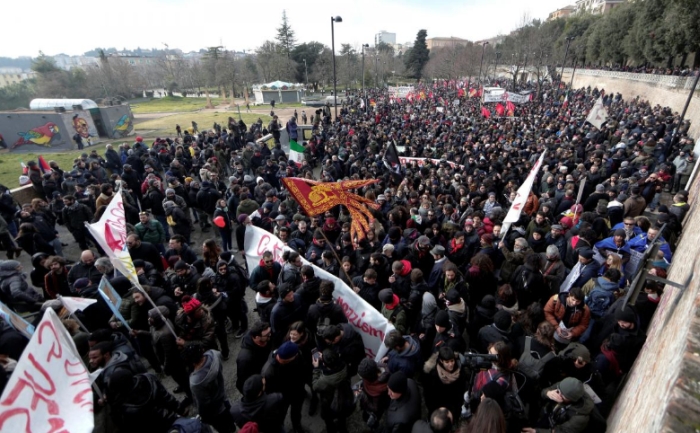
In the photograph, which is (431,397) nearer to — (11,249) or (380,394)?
(380,394)

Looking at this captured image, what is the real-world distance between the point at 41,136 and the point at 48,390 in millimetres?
30022

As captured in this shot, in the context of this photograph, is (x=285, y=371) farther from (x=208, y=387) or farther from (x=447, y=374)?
(x=447, y=374)

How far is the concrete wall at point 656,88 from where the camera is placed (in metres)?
20.8

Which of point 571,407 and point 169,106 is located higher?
point 571,407

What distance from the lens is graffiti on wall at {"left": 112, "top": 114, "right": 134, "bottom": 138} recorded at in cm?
2750

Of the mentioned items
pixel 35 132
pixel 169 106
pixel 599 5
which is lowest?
pixel 169 106

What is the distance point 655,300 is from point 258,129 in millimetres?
20806

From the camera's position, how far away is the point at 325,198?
6262mm

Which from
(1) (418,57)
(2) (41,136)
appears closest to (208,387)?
(2) (41,136)

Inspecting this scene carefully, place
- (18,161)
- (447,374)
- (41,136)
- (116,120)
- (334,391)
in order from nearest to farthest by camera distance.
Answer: (447,374), (334,391), (18,161), (41,136), (116,120)

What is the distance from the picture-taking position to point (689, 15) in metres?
24.4

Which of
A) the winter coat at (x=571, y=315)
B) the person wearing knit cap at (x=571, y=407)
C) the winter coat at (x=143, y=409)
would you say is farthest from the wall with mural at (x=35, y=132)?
the person wearing knit cap at (x=571, y=407)

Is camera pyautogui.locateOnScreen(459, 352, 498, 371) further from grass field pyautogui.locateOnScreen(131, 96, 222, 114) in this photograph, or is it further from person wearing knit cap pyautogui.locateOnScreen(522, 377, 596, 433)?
grass field pyautogui.locateOnScreen(131, 96, 222, 114)

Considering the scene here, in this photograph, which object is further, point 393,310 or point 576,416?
point 393,310
